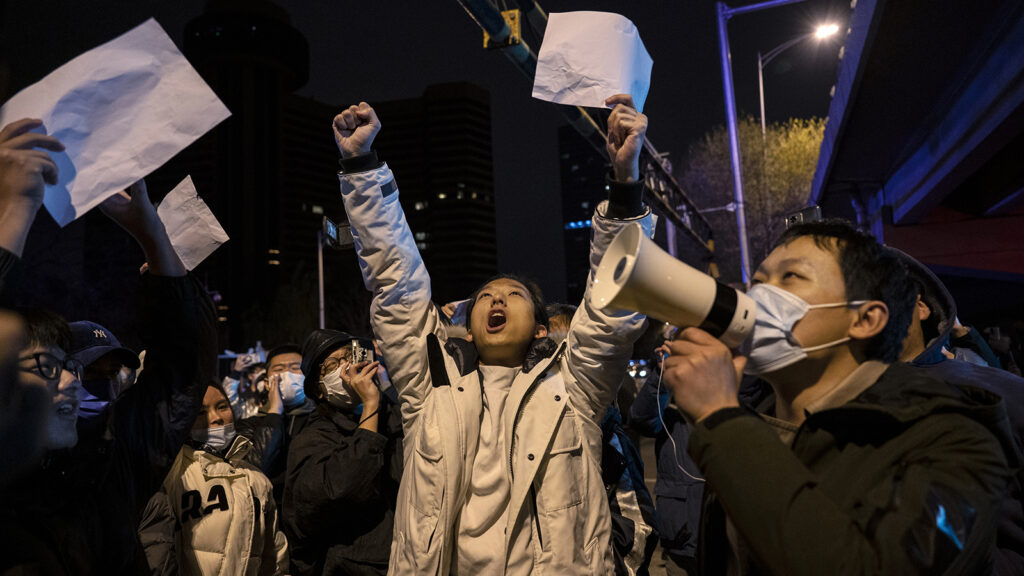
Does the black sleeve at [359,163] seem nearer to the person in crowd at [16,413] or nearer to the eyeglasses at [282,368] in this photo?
the person in crowd at [16,413]

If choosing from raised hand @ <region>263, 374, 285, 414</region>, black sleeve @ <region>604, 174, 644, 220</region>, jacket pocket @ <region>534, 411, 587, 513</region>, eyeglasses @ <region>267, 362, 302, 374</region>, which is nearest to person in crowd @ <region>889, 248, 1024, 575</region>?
black sleeve @ <region>604, 174, 644, 220</region>

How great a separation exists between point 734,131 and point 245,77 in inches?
3281

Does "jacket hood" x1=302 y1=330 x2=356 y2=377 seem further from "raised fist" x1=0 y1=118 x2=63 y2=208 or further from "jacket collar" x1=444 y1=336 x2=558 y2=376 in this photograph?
Answer: "raised fist" x1=0 y1=118 x2=63 y2=208

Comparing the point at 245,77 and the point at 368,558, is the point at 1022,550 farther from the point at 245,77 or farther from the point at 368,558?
the point at 245,77

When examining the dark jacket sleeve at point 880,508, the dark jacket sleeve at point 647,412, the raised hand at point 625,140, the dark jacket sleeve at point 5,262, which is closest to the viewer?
the dark jacket sleeve at point 880,508

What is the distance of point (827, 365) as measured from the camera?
1.81m

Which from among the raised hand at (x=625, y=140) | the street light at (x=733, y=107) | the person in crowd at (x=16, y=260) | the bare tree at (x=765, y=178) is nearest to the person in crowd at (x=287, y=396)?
the person in crowd at (x=16, y=260)

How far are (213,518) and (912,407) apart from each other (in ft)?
9.33

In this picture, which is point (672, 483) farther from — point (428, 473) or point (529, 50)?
point (529, 50)

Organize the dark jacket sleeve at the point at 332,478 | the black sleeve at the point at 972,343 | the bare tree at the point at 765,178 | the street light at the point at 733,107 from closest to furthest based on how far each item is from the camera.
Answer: the dark jacket sleeve at the point at 332,478 < the black sleeve at the point at 972,343 < the street light at the point at 733,107 < the bare tree at the point at 765,178

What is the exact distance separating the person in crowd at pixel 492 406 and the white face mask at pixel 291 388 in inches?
110

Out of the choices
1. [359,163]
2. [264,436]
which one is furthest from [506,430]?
[264,436]

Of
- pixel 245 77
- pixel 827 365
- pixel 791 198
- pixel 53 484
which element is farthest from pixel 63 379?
pixel 245 77

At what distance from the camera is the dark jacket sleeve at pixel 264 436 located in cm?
420
